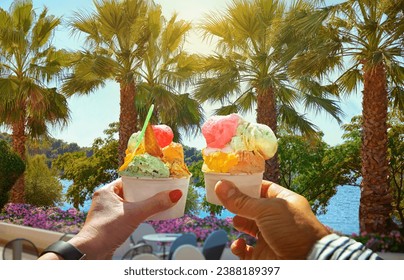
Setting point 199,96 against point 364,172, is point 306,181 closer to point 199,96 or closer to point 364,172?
point 364,172

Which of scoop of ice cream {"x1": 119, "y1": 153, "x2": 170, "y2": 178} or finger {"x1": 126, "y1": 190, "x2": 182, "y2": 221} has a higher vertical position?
scoop of ice cream {"x1": 119, "y1": 153, "x2": 170, "y2": 178}

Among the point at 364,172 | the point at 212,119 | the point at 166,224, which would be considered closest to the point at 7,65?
the point at 364,172

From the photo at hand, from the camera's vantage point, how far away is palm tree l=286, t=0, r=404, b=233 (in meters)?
3.45

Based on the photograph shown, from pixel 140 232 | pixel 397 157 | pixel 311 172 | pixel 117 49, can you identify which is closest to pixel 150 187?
pixel 140 232

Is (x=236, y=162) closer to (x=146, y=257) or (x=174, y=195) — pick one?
(x=174, y=195)

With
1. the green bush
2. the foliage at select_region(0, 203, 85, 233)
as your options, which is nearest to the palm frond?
the foliage at select_region(0, 203, 85, 233)

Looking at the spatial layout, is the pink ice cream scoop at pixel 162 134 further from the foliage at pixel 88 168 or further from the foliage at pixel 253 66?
the foliage at pixel 88 168

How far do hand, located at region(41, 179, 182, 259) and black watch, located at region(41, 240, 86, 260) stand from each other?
0.01 metres

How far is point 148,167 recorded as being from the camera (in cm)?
105

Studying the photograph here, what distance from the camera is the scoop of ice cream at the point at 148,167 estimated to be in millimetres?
1053

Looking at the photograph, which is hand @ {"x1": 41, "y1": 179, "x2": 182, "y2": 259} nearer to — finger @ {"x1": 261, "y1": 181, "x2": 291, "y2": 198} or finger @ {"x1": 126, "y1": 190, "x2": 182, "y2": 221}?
finger @ {"x1": 126, "y1": 190, "x2": 182, "y2": 221}

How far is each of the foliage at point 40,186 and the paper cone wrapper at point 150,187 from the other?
4816 millimetres

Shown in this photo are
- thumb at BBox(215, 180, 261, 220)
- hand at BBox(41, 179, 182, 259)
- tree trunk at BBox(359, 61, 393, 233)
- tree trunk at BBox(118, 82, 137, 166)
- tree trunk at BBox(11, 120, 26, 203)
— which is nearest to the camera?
thumb at BBox(215, 180, 261, 220)

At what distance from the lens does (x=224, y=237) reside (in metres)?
1.22
